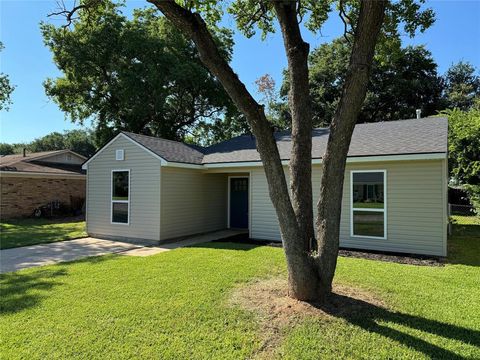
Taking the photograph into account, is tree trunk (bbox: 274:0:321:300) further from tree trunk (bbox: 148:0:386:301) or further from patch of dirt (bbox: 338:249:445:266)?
patch of dirt (bbox: 338:249:445:266)

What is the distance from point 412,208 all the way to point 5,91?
24.9 m

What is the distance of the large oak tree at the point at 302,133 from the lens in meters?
4.23

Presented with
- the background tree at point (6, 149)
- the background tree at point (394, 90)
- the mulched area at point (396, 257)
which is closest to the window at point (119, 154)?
the mulched area at point (396, 257)

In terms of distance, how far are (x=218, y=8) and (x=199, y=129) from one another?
20.0 m

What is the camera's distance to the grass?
34.6 feet

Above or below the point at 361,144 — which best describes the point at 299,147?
below

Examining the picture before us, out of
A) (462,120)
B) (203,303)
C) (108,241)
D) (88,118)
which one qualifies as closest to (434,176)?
(203,303)

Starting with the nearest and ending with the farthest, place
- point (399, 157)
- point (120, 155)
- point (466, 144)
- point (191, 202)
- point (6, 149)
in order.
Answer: point (399, 157), point (120, 155), point (191, 202), point (466, 144), point (6, 149)

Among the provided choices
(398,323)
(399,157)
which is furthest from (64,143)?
(398,323)

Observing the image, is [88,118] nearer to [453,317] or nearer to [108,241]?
[108,241]

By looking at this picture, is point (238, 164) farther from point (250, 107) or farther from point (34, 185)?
point (34, 185)

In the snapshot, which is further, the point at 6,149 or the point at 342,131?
the point at 6,149

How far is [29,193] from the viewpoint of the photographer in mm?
17922

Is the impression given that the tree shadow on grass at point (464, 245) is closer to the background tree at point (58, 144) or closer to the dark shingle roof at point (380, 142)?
the dark shingle roof at point (380, 142)
